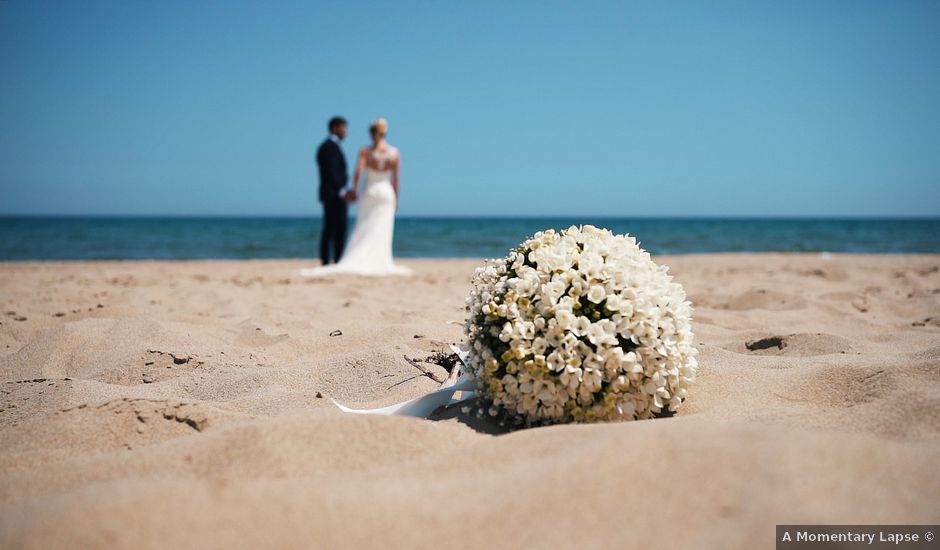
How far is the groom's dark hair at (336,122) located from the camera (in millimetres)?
10961

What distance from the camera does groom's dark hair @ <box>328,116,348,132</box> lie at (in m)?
11.0

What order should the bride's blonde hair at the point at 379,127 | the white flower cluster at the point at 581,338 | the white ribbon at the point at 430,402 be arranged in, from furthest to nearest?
the bride's blonde hair at the point at 379,127, the white ribbon at the point at 430,402, the white flower cluster at the point at 581,338

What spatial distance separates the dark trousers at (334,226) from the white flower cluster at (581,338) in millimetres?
9301

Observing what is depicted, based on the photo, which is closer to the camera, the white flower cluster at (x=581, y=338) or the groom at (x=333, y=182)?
the white flower cluster at (x=581, y=338)

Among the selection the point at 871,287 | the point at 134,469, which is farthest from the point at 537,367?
the point at 871,287

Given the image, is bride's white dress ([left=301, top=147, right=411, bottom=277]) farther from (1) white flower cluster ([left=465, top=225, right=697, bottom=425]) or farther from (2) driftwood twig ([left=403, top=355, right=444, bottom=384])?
(1) white flower cluster ([left=465, top=225, right=697, bottom=425])

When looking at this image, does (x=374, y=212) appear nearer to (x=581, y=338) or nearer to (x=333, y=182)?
(x=333, y=182)

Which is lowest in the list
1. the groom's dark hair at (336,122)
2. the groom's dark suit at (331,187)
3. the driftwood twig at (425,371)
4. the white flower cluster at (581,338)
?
the driftwood twig at (425,371)

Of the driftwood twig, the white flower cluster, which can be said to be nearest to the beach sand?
the driftwood twig

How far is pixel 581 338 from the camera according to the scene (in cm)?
237

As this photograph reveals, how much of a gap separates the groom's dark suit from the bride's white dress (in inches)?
16.7

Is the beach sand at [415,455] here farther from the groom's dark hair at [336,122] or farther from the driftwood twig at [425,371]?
the groom's dark hair at [336,122]

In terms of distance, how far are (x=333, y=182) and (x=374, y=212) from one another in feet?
3.22

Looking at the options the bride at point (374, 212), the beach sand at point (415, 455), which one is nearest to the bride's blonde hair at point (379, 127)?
the bride at point (374, 212)
